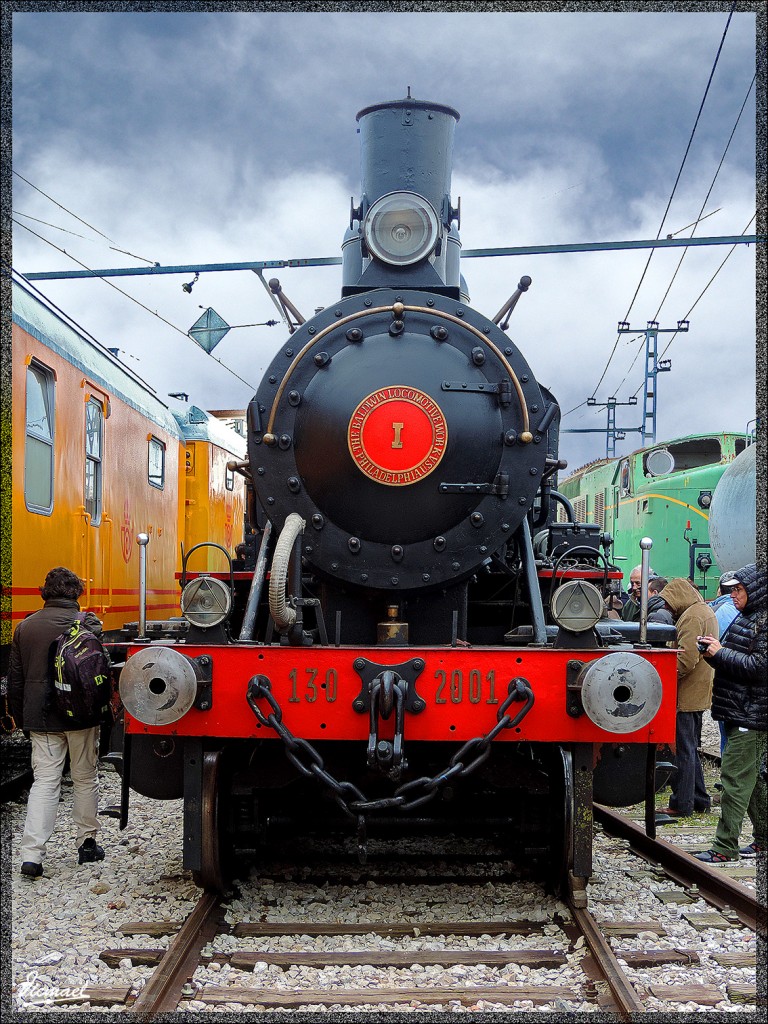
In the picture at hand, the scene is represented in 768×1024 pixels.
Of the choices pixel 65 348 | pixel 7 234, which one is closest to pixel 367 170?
pixel 7 234

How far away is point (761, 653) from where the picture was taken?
15.9ft

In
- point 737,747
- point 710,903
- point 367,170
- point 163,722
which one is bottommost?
point 710,903

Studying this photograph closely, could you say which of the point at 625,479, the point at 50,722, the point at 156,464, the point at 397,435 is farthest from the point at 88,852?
the point at 625,479

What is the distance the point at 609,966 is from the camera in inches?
134

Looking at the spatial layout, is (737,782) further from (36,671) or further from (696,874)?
→ (36,671)

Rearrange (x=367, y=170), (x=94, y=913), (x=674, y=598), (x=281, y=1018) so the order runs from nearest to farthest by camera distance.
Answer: (x=281, y=1018), (x=94, y=913), (x=367, y=170), (x=674, y=598)

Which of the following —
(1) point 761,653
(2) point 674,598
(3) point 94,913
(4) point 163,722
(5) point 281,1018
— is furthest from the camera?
(2) point 674,598

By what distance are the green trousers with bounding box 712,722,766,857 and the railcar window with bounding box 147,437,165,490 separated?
19.7 feet

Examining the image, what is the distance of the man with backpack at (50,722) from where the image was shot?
4891 millimetres

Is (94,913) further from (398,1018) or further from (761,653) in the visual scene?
(761,653)

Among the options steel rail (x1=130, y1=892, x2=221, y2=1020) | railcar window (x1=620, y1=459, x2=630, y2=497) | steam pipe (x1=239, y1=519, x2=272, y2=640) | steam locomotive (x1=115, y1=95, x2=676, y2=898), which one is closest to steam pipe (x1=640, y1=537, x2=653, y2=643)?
steam locomotive (x1=115, y1=95, x2=676, y2=898)

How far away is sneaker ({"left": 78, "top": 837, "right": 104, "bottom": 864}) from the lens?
5012 mm

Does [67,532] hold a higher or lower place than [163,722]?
higher

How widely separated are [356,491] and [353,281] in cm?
170
